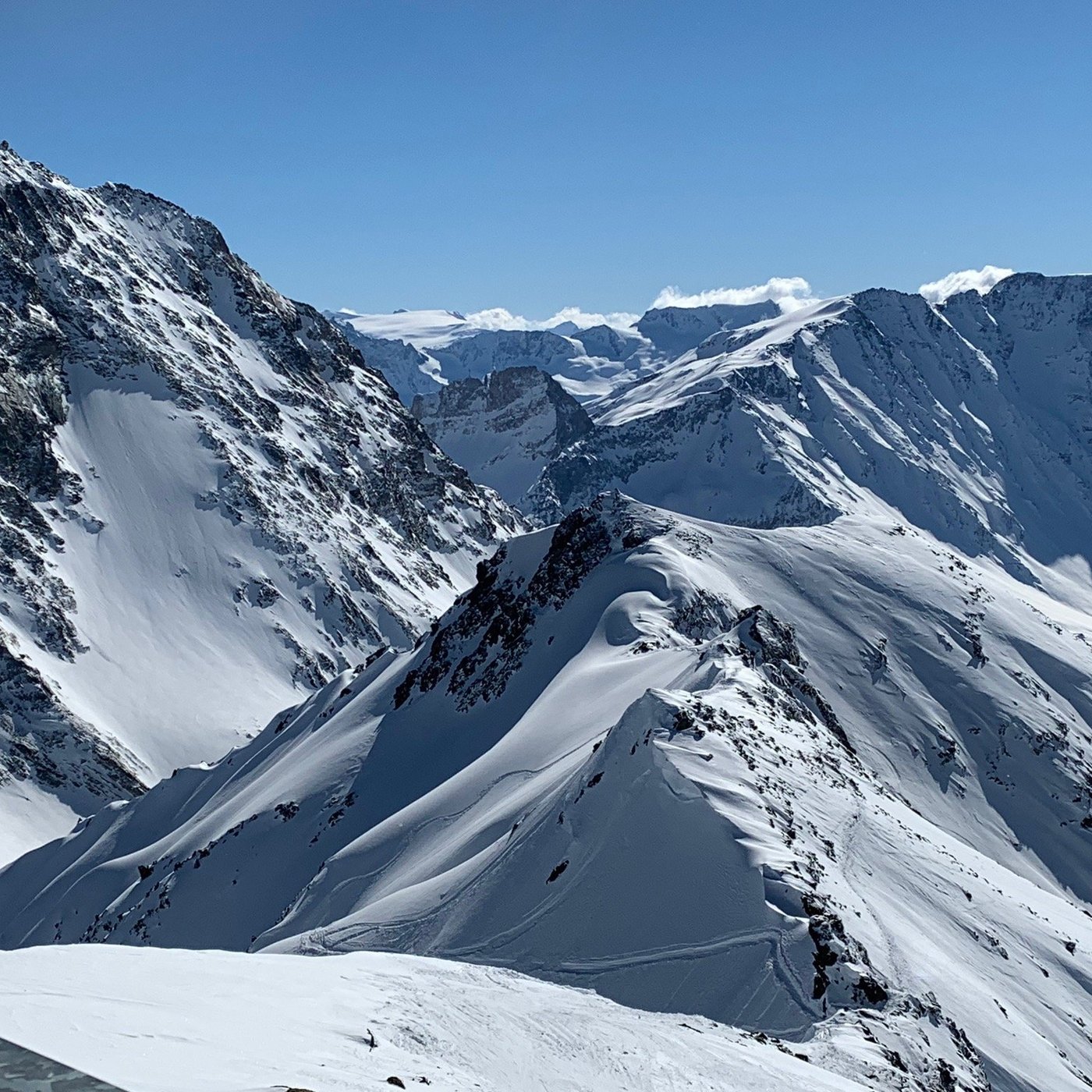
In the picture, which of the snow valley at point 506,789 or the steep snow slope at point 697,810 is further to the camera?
the steep snow slope at point 697,810

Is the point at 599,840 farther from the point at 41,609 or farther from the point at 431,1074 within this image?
the point at 41,609

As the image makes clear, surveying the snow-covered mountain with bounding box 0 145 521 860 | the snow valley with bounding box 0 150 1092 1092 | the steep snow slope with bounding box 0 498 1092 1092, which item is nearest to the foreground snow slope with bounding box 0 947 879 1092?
the snow valley with bounding box 0 150 1092 1092

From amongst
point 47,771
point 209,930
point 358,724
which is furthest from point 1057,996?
point 47,771

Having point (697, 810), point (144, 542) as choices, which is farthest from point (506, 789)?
point (144, 542)

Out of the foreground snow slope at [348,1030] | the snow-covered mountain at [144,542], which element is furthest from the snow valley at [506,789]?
the snow-covered mountain at [144,542]

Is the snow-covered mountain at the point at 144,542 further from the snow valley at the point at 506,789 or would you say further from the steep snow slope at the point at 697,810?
the steep snow slope at the point at 697,810

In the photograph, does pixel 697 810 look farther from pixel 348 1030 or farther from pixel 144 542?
pixel 144 542
